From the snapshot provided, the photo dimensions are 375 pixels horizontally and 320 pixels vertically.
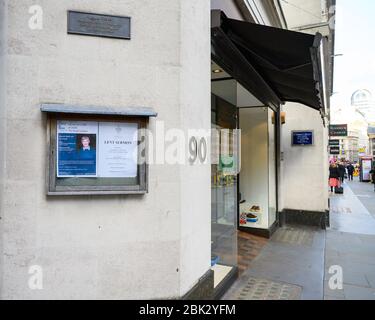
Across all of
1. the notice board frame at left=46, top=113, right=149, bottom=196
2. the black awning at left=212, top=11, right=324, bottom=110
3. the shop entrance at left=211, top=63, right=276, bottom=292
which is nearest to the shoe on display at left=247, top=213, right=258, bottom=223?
the shop entrance at left=211, top=63, right=276, bottom=292

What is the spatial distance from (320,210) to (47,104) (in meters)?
8.06

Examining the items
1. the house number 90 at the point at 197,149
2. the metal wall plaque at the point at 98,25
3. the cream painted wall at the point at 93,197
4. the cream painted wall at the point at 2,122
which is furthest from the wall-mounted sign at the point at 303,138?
the cream painted wall at the point at 2,122

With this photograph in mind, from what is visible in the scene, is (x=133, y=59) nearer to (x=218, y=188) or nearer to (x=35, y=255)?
(x=35, y=255)

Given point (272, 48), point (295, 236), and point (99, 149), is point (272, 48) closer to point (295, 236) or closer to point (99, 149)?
point (99, 149)

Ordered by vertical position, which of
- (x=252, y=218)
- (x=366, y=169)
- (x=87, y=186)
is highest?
(x=87, y=186)

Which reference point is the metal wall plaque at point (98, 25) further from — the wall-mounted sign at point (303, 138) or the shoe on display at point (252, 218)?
the wall-mounted sign at point (303, 138)

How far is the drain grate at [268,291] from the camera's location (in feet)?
13.9

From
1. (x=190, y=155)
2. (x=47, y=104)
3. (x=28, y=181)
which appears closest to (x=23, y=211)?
(x=28, y=181)

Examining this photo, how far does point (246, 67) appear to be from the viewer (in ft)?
17.7

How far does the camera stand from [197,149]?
3.33 metres

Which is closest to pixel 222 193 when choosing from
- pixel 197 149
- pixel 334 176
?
pixel 197 149

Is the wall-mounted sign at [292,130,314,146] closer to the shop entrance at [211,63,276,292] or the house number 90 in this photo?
the shop entrance at [211,63,276,292]

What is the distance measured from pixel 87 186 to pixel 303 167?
7643 millimetres

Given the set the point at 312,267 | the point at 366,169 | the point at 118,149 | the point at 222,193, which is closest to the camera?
the point at 118,149
